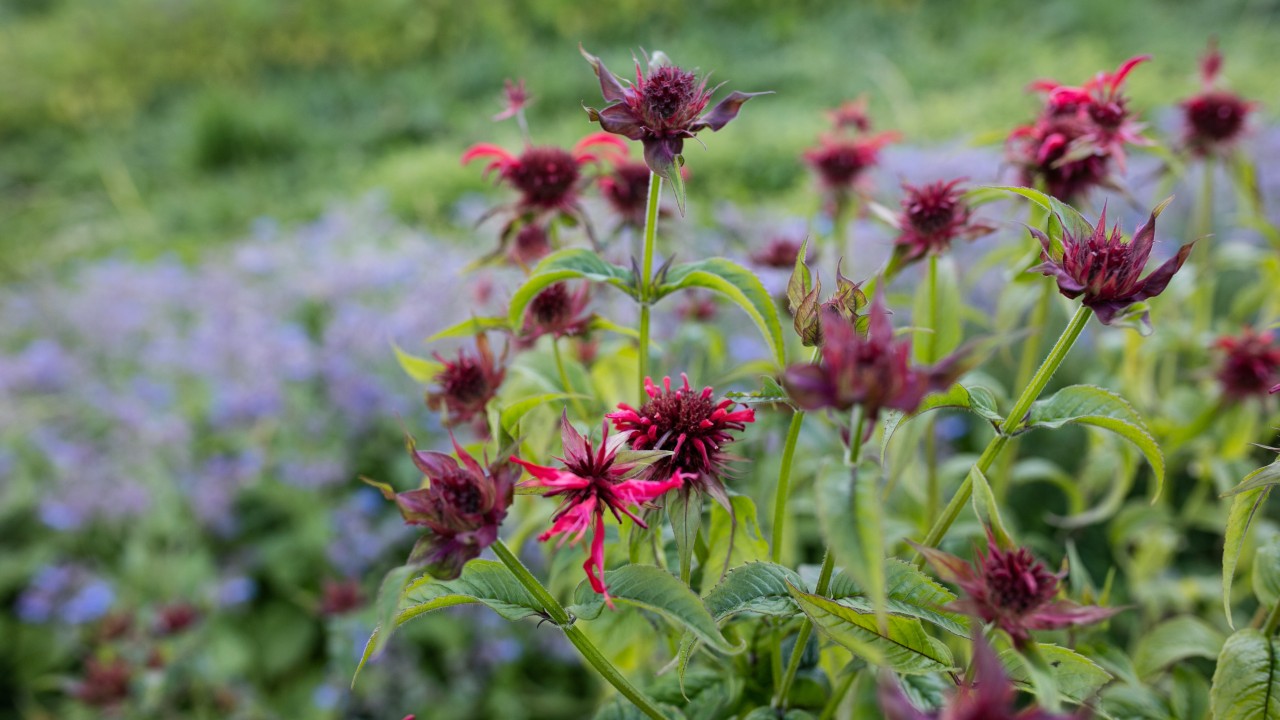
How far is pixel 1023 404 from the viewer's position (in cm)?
39

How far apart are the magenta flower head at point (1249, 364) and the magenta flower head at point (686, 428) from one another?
0.56m

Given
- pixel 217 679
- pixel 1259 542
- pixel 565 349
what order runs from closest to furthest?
pixel 565 349 < pixel 1259 542 < pixel 217 679

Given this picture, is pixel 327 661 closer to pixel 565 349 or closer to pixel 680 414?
pixel 565 349

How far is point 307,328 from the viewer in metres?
1.80

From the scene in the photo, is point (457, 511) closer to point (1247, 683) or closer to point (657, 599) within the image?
point (657, 599)

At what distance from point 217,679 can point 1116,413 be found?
1157 mm

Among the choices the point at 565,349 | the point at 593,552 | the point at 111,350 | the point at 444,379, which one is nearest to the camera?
the point at 593,552

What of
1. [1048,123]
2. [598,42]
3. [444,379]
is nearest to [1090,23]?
[598,42]

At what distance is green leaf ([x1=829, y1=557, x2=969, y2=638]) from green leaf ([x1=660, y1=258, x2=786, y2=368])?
11cm

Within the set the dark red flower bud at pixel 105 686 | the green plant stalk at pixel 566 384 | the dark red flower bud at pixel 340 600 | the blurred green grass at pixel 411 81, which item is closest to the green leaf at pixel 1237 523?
the green plant stalk at pixel 566 384

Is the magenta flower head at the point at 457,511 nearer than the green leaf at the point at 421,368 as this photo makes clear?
Yes

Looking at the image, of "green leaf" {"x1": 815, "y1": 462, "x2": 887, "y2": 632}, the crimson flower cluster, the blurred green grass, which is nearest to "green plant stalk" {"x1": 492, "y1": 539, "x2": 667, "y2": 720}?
"green leaf" {"x1": 815, "y1": 462, "x2": 887, "y2": 632}

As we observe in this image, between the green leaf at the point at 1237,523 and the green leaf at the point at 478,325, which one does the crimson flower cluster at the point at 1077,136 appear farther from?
the green leaf at the point at 478,325

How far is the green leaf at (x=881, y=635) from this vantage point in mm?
343
